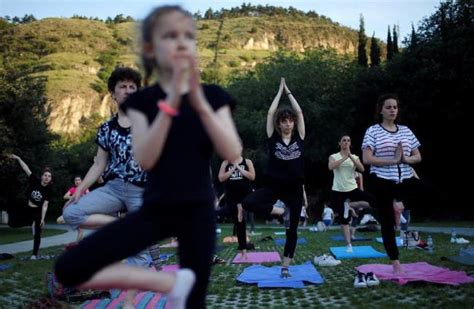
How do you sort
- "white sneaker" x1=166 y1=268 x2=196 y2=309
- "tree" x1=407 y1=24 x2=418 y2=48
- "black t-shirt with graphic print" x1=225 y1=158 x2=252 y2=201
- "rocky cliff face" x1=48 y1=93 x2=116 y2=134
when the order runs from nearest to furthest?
"white sneaker" x1=166 y1=268 x2=196 y2=309 → "black t-shirt with graphic print" x1=225 y1=158 x2=252 y2=201 → "tree" x1=407 y1=24 x2=418 y2=48 → "rocky cliff face" x1=48 y1=93 x2=116 y2=134

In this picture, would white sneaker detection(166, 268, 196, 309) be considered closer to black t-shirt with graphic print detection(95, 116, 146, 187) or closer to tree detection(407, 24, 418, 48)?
black t-shirt with graphic print detection(95, 116, 146, 187)

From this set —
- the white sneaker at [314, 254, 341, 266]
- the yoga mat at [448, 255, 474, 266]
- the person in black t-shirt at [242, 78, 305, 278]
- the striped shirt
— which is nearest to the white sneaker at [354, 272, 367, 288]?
the person in black t-shirt at [242, 78, 305, 278]

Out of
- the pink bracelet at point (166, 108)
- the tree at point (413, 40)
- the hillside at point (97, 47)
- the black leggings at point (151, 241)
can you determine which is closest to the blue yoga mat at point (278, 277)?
the black leggings at point (151, 241)

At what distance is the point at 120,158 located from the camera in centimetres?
463

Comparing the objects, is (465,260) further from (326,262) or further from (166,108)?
(166,108)

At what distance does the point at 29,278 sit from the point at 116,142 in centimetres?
445

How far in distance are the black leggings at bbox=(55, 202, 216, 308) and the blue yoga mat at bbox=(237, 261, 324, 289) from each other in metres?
3.66

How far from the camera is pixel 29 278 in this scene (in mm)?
7910

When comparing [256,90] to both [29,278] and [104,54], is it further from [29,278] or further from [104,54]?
[104,54]

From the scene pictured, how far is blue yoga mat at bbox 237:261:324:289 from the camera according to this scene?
20.2ft

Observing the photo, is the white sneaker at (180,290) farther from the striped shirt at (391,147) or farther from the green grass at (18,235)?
the green grass at (18,235)

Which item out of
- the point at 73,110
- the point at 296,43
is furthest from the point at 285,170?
the point at 296,43

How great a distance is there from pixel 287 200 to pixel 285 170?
414mm

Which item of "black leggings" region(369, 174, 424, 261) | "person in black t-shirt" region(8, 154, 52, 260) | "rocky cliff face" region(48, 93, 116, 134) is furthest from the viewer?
"rocky cliff face" region(48, 93, 116, 134)
